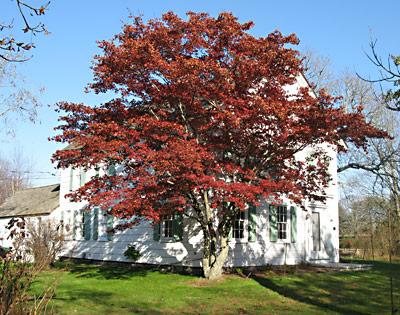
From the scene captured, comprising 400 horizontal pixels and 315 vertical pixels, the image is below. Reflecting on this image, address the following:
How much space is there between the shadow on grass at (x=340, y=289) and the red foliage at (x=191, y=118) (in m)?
3.05

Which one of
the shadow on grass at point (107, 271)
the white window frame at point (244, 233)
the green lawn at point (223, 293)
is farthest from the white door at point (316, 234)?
the shadow on grass at point (107, 271)

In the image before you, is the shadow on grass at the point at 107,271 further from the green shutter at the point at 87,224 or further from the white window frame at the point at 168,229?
the green shutter at the point at 87,224

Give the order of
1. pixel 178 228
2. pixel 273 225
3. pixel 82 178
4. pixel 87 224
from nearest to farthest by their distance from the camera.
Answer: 1. pixel 178 228
2. pixel 273 225
3. pixel 87 224
4. pixel 82 178

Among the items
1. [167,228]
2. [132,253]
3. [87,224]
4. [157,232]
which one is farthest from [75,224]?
[167,228]

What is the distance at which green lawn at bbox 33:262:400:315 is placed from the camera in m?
11.0

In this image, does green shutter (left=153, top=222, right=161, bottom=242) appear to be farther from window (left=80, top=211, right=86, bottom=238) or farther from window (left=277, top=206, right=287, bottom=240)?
window (left=80, top=211, right=86, bottom=238)

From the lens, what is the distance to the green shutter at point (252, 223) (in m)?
18.2

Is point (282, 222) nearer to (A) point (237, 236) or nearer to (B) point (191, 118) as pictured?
(A) point (237, 236)

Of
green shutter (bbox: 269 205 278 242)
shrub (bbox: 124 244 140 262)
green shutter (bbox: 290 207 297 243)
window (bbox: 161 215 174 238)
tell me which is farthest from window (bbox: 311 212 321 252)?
shrub (bbox: 124 244 140 262)

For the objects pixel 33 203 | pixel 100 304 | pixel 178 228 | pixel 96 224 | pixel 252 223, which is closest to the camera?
pixel 100 304

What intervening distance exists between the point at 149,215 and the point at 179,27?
5548 mm

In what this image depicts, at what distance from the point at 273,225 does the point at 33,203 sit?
51.4 ft

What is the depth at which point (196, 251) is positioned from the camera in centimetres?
1702

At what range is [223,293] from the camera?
13039 mm
